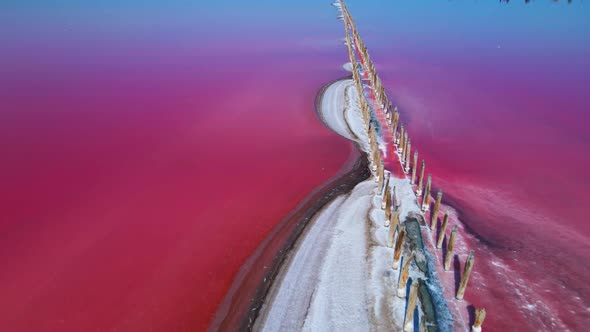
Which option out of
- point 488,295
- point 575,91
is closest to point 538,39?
point 575,91

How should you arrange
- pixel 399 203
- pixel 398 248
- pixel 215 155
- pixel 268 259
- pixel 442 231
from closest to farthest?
pixel 398 248 → pixel 442 231 → pixel 268 259 → pixel 399 203 → pixel 215 155

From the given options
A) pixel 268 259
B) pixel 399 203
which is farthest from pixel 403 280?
pixel 399 203

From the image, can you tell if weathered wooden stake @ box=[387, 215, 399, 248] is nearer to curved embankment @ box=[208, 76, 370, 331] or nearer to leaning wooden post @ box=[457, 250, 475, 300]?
leaning wooden post @ box=[457, 250, 475, 300]

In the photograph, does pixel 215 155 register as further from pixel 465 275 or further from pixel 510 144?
pixel 510 144

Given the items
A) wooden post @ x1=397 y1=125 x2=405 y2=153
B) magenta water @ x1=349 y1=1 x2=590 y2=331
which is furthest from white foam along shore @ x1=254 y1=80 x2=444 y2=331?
wooden post @ x1=397 y1=125 x2=405 y2=153

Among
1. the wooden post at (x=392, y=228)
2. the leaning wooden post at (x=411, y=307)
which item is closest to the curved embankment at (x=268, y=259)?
the wooden post at (x=392, y=228)

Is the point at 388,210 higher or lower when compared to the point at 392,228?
higher
